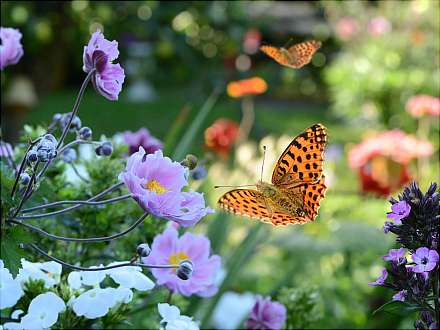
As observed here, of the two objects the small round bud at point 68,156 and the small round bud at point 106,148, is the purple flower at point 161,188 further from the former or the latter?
the small round bud at point 68,156

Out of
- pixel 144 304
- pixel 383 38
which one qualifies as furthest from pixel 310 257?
pixel 383 38

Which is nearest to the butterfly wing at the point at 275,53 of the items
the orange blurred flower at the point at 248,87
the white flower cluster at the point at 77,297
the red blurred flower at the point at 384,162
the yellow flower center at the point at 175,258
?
the yellow flower center at the point at 175,258

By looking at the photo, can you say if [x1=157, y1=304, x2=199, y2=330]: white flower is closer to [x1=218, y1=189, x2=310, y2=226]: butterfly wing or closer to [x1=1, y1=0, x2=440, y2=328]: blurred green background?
[x1=218, y1=189, x2=310, y2=226]: butterfly wing

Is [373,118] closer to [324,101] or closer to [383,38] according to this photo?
[383,38]

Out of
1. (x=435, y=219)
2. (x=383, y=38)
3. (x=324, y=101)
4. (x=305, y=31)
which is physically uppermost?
(x=435, y=219)

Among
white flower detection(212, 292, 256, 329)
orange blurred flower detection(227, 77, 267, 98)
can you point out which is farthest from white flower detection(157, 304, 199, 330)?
orange blurred flower detection(227, 77, 267, 98)

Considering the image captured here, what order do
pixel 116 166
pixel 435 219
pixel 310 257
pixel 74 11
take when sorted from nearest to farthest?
pixel 435 219
pixel 116 166
pixel 310 257
pixel 74 11
